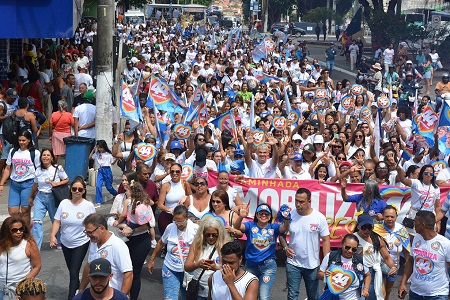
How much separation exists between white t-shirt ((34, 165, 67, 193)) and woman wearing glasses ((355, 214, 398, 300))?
4.09 m

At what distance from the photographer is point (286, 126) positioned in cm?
1466

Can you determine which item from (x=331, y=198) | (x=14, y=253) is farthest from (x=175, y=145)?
(x=14, y=253)

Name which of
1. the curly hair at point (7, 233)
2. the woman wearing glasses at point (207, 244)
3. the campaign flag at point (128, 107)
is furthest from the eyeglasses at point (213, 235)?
the campaign flag at point (128, 107)

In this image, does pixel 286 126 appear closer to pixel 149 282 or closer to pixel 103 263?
pixel 149 282

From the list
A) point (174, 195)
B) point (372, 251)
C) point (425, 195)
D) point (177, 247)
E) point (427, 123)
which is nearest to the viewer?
point (372, 251)

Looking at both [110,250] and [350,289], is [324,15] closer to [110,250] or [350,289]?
[350,289]

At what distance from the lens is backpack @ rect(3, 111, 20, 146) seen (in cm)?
1405

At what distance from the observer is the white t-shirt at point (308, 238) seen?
8656 mm

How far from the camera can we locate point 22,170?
36.8 ft

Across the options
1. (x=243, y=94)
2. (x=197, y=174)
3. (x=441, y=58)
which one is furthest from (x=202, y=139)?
(x=441, y=58)

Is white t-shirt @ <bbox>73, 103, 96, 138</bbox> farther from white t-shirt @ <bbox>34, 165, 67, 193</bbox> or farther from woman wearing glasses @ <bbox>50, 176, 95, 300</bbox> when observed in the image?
woman wearing glasses @ <bbox>50, 176, 95, 300</bbox>

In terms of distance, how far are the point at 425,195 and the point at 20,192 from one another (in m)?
5.08

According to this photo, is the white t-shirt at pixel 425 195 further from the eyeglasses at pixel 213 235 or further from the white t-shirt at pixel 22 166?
the white t-shirt at pixel 22 166

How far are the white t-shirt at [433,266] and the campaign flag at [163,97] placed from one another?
337 inches
